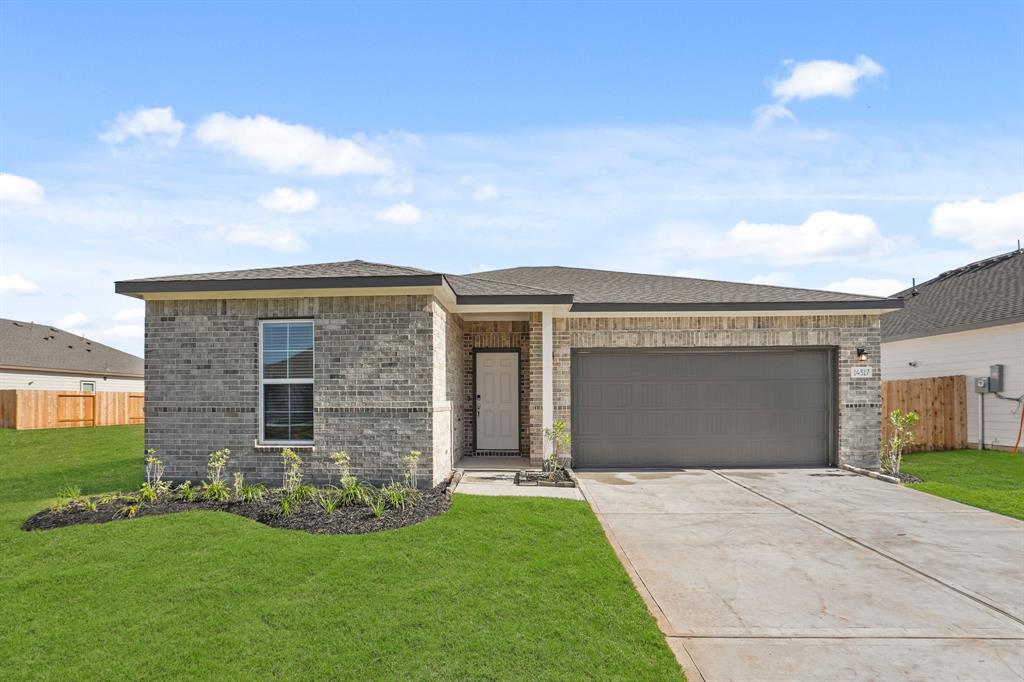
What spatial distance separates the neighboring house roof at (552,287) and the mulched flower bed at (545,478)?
9.18 feet

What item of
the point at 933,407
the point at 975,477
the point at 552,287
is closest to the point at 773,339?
the point at 975,477

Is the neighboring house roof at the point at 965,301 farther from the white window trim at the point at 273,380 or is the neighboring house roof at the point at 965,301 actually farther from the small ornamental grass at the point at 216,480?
the small ornamental grass at the point at 216,480

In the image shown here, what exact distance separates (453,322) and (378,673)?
723 cm

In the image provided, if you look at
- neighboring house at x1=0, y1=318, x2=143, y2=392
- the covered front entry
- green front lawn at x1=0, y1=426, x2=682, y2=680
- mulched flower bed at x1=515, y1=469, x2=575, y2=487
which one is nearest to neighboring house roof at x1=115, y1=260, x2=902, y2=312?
the covered front entry

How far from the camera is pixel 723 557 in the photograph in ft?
17.1

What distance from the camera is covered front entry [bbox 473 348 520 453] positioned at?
11.5 m

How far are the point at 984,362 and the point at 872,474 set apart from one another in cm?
649

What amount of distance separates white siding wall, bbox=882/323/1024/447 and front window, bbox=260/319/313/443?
15.0 m

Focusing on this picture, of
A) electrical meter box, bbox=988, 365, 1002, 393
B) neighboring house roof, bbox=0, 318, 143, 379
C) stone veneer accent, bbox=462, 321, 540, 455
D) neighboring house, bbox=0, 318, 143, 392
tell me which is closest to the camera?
stone veneer accent, bbox=462, 321, 540, 455

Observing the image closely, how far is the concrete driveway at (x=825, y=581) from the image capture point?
3410mm

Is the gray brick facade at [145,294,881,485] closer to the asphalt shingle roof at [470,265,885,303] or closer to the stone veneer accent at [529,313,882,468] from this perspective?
the stone veneer accent at [529,313,882,468]

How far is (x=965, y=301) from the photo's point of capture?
14.8 m

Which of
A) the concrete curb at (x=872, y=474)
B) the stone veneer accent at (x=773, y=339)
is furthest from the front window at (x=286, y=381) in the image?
the concrete curb at (x=872, y=474)

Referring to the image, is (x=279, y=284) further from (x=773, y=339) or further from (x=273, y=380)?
(x=773, y=339)
